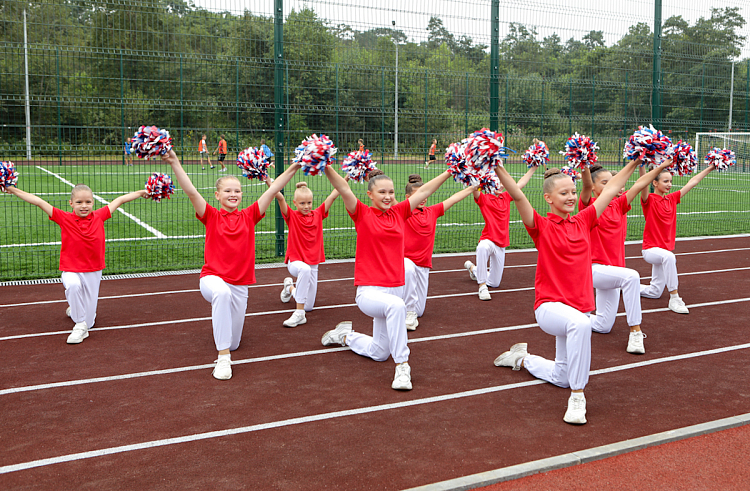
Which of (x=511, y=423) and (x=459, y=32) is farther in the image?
(x=459, y=32)

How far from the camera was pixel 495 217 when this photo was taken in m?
9.17

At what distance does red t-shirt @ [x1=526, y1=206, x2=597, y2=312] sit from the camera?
16.6 feet

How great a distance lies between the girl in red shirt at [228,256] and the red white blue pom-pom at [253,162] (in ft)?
2.01

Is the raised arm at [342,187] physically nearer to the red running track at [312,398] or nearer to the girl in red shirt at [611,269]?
the red running track at [312,398]

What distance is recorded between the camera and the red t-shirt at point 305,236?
25.9 ft

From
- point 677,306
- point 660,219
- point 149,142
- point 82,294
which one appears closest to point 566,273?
point 149,142

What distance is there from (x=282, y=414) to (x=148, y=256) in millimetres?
7634

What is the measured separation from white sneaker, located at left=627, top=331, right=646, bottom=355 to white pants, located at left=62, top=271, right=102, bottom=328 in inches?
225

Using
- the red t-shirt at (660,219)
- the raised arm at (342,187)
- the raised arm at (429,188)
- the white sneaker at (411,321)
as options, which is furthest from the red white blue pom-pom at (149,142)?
the red t-shirt at (660,219)

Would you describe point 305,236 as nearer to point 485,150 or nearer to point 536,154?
point 536,154

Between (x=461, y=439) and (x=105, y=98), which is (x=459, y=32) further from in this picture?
(x=461, y=439)

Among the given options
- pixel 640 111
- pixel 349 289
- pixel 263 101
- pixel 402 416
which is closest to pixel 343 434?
pixel 402 416

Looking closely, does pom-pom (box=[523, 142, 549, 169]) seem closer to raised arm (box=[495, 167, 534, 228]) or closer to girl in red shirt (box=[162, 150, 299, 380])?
raised arm (box=[495, 167, 534, 228])

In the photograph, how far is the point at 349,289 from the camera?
9.38 m
